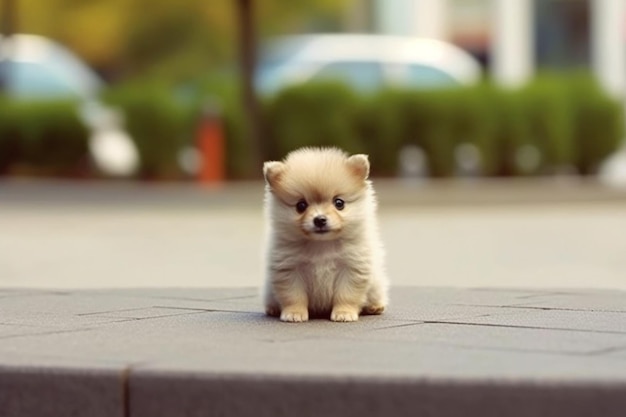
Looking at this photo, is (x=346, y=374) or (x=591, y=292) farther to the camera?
(x=591, y=292)

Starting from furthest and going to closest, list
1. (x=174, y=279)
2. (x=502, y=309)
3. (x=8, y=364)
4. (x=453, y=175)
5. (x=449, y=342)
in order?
(x=453, y=175) < (x=174, y=279) < (x=502, y=309) < (x=449, y=342) < (x=8, y=364)

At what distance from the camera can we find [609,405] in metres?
5.13

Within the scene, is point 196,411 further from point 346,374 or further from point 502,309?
point 502,309

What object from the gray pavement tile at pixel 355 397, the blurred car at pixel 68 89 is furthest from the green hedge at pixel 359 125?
the gray pavement tile at pixel 355 397

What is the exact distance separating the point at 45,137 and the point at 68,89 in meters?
4.38

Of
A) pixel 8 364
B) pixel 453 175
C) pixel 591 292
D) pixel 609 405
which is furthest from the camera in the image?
pixel 453 175

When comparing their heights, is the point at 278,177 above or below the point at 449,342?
above

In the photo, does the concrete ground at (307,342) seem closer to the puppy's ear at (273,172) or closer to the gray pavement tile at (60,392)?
the gray pavement tile at (60,392)

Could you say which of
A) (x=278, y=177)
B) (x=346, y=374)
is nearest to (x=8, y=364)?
(x=346, y=374)

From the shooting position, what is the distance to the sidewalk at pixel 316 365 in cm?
518

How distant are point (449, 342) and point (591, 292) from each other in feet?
9.95

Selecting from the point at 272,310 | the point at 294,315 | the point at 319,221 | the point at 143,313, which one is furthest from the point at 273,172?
the point at 143,313

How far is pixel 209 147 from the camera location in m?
23.2

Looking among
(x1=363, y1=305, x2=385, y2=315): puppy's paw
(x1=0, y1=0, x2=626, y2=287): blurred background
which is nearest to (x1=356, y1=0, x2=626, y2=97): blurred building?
(x1=0, y1=0, x2=626, y2=287): blurred background
